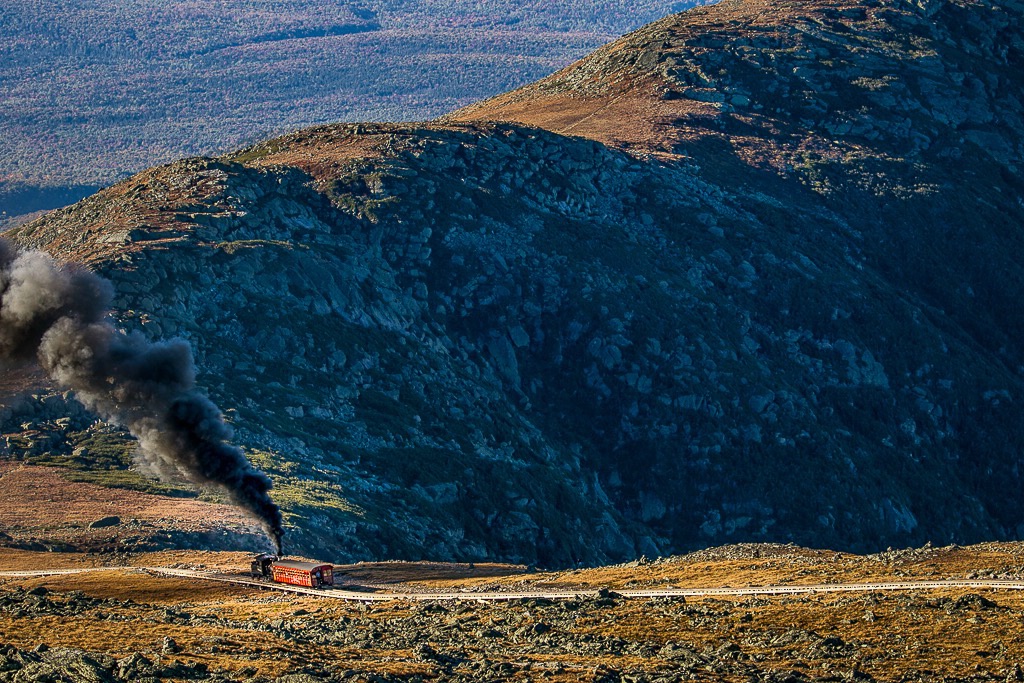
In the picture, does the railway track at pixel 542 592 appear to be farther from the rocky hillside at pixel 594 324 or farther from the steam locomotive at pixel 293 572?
the rocky hillside at pixel 594 324

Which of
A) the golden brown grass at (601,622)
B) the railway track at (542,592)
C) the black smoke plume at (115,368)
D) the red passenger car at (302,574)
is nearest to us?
A: the golden brown grass at (601,622)

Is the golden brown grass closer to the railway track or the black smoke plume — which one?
the railway track

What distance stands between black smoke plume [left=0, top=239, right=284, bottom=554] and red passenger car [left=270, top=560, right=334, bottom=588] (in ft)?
15.6

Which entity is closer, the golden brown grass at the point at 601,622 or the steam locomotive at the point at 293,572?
the golden brown grass at the point at 601,622

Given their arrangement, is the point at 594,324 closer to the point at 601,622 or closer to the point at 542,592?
the point at 542,592

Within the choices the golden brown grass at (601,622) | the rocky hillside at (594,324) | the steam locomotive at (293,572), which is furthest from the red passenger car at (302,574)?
the rocky hillside at (594,324)

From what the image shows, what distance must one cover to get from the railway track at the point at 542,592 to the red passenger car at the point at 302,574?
0.35 m

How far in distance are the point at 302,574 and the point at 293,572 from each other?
0.73 meters

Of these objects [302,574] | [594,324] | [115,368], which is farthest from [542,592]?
[594,324]

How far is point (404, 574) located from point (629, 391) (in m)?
51.1

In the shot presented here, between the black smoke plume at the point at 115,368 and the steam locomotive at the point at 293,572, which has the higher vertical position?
the black smoke plume at the point at 115,368

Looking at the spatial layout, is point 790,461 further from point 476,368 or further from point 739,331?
point 476,368

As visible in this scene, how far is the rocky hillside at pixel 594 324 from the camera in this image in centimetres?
11038

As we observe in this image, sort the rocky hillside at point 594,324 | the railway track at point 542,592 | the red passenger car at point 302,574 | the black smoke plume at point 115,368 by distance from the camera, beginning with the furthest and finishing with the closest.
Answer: the rocky hillside at point 594,324 < the black smoke plume at point 115,368 < the red passenger car at point 302,574 < the railway track at point 542,592
